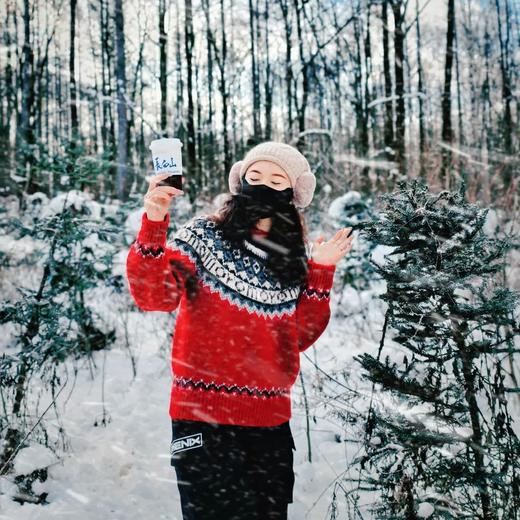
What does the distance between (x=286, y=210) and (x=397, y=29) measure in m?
9.49

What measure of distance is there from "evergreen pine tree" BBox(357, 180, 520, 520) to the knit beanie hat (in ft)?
1.32

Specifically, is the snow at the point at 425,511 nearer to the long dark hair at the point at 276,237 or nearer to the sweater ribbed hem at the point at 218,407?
the sweater ribbed hem at the point at 218,407

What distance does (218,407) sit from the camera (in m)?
1.63

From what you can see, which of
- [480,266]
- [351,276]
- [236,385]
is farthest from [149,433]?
[351,276]

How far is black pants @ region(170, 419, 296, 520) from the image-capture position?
5.09ft

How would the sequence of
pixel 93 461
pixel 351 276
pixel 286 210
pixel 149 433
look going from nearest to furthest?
pixel 286 210
pixel 93 461
pixel 149 433
pixel 351 276

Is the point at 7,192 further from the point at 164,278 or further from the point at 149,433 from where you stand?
the point at 164,278

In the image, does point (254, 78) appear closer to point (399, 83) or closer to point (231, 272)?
point (399, 83)

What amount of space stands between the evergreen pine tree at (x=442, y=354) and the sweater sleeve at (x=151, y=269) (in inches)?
32.3

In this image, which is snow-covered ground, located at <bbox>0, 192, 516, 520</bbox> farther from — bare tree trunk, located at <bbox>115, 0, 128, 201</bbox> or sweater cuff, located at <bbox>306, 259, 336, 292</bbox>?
bare tree trunk, located at <bbox>115, 0, 128, 201</bbox>

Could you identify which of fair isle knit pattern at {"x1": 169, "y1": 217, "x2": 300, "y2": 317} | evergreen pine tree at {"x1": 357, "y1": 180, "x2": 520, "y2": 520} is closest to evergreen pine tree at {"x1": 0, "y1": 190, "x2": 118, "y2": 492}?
fair isle knit pattern at {"x1": 169, "y1": 217, "x2": 300, "y2": 317}

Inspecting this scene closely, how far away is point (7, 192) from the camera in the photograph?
1508 cm

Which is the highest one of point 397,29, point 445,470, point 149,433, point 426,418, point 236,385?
point 397,29

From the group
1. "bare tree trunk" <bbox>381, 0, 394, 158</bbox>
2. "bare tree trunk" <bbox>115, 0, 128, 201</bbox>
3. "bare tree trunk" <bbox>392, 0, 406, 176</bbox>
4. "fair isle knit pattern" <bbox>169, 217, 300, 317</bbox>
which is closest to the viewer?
"fair isle knit pattern" <bbox>169, 217, 300, 317</bbox>
